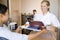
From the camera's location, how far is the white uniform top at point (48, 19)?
1.42 metres

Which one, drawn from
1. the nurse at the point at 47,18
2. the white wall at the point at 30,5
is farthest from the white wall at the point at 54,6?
the white wall at the point at 30,5

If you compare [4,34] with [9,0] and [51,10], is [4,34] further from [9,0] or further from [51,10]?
[9,0]

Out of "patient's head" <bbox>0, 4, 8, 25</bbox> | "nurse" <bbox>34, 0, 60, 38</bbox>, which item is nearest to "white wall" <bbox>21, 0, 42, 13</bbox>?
"nurse" <bbox>34, 0, 60, 38</bbox>

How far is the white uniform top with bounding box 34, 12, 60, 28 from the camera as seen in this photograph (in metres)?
1.42

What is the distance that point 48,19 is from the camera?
4.77ft

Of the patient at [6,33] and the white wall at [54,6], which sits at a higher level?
the white wall at [54,6]

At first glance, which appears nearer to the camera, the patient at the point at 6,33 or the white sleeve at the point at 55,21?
the patient at the point at 6,33

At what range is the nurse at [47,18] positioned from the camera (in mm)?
1419

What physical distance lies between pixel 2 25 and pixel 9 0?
730 millimetres

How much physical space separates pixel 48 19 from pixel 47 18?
16mm

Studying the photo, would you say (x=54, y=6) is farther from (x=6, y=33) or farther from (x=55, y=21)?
(x=6, y=33)

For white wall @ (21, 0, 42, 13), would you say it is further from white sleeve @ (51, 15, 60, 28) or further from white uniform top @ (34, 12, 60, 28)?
white sleeve @ (51, 15, 60, 28)

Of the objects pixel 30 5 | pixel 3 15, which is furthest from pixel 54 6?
pixel 3 15

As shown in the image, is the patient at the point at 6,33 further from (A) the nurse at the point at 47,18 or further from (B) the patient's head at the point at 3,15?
(A) the nurse at the point at 47,18
